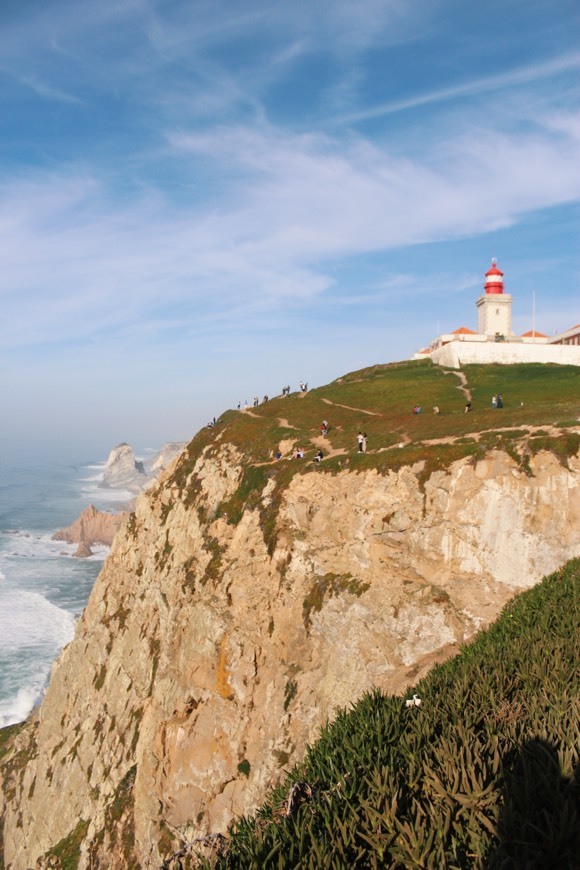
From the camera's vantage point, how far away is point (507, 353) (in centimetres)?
5881

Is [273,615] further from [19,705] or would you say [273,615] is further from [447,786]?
[19,705]

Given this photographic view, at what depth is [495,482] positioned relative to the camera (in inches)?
1089

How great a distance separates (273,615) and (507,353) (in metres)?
40.8

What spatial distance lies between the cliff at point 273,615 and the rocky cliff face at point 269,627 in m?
0.09

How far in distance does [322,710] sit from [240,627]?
7.77 metres

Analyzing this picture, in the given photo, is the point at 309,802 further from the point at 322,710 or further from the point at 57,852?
the point at 57,852

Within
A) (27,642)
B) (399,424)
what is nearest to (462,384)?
(399,424)

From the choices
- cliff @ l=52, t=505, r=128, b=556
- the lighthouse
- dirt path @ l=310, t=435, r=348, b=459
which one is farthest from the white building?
cliff @ l=52, t=505, r=128, b=556

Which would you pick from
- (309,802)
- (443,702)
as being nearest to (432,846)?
(309,802)

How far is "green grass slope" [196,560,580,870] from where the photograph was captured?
29.1 feet

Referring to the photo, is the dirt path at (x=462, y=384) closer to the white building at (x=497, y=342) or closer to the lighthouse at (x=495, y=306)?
the white building at (x=497, y=342)

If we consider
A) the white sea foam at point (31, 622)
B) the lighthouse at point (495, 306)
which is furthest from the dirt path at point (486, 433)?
the white sea foam at point (31, 622)

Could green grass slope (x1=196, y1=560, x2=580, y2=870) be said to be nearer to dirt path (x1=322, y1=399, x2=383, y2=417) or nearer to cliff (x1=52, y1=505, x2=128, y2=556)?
dirt path (x1=322, y1=399, x2=383, y2=417)

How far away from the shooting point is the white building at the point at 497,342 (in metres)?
57.8
